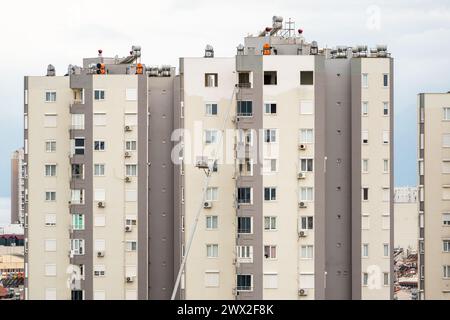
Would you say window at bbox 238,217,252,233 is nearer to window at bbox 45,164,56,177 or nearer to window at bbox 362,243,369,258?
window at bbox 362,243,369,258

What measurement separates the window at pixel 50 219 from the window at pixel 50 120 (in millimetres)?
2925

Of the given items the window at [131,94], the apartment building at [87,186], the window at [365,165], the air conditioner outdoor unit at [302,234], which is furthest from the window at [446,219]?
the window at [131,94]

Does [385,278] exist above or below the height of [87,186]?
below

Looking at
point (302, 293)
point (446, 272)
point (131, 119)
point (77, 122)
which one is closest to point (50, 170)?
point (77, 122)

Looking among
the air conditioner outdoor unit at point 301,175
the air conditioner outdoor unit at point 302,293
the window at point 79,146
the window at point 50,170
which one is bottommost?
the air conditioner outdoor unit at point 302,293

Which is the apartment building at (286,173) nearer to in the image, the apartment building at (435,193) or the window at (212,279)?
the window at (212,279)

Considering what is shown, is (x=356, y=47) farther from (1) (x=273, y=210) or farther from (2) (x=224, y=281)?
(2) (x=224, y=281)

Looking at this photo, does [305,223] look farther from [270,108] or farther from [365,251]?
[270,108]

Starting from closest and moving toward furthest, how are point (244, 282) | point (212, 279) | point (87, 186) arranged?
point (244, 282)
point (212, 279)
point (87, 186)

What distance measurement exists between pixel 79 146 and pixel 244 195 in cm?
582

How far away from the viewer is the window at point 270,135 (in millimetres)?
26030

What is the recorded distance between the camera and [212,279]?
26.5 meters

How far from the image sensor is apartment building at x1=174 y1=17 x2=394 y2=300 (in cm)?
2595

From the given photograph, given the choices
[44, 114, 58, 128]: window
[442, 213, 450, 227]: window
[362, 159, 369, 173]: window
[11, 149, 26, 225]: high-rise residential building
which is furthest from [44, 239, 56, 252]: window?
[11, 149, 26, 225]: high-rise residential building
